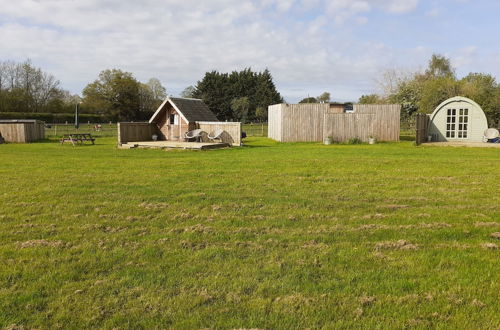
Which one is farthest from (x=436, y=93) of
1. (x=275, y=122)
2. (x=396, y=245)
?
(x=396, y=245)

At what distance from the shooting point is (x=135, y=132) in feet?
85.8

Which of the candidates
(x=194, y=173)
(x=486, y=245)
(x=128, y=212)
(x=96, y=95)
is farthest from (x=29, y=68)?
(x=486, y=245)

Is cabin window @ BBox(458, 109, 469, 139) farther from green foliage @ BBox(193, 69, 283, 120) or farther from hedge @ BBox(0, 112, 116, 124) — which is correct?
hedge @ BBox(0, 112, 116, 124)

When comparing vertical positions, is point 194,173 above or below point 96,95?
below

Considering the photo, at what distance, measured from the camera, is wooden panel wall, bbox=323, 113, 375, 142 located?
27.4m

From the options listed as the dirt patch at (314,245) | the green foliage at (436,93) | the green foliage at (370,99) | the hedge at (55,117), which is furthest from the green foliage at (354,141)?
the hedge at (55,117)

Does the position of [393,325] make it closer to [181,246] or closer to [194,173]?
[181,246]

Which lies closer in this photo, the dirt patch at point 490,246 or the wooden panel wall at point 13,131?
the dirt patch at point 490,246

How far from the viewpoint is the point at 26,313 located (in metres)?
3.62

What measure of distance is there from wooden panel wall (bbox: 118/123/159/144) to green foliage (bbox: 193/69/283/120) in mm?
42243

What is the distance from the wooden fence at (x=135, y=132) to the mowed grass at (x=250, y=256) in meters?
15.4

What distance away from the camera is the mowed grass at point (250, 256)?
3637 millimetres

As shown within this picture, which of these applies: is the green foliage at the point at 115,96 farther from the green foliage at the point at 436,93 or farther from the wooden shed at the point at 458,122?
the wooden shed at the point at 458,122

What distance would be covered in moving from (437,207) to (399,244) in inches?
102
